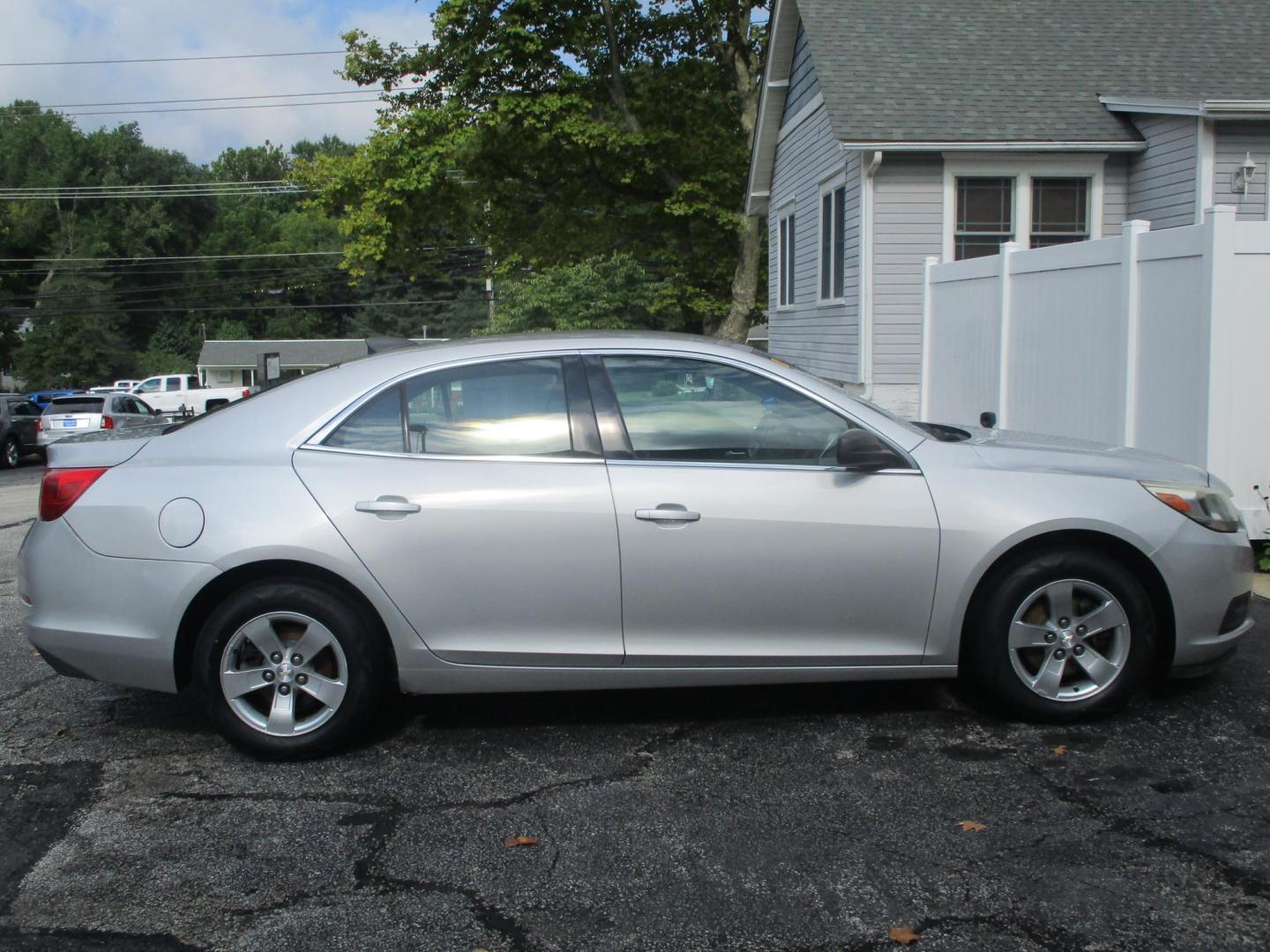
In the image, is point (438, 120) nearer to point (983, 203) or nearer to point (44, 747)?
point (983, 203)

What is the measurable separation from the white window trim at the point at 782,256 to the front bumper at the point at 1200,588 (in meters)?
15.8

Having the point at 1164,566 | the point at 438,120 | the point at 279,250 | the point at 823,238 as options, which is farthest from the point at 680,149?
the point at 279,250

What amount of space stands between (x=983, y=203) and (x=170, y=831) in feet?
44.5

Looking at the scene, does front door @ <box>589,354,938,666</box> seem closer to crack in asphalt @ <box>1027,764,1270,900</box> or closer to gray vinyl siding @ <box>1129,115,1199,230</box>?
crack in asphalt @ <box>1027,764,1270,900</box>

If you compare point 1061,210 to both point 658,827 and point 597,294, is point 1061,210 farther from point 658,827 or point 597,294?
point 597,294

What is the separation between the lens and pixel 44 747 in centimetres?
503

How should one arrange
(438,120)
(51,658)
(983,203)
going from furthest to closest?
(438,120)
(983,203)
(51,658)

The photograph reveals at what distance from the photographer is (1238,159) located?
1426 cm

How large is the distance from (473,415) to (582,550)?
27.7 inches

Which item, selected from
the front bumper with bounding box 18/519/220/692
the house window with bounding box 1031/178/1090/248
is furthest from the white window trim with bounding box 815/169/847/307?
the front bumper with bounding box 18/519/220/692

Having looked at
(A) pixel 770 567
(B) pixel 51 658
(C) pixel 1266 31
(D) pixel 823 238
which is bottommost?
(B) pixel 51 658

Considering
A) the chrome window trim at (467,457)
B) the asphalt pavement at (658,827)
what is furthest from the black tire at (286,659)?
the chrome window trim at (467,457)

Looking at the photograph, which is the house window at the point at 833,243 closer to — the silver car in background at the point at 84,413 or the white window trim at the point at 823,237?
the white window trim at the point at 823,237

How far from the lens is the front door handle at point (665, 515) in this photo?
4.71 meters
